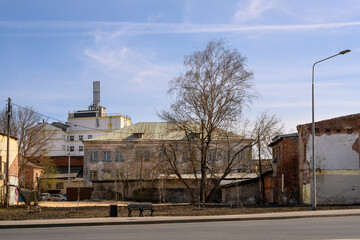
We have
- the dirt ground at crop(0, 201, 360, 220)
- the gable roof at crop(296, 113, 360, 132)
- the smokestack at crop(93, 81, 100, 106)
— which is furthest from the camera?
the smokestack at crop(93, 81, 100, 106)

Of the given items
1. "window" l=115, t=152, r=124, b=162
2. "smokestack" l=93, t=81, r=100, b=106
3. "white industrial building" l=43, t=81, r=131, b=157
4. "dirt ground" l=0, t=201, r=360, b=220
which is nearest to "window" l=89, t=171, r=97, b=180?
"window" l=115, t=152, r=124, b=162

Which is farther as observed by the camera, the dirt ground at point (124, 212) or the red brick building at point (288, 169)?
the red brick building at point (288, 169)

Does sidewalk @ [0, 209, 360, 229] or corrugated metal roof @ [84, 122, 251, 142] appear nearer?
sidewalk @ [0, 209, 360, 229]

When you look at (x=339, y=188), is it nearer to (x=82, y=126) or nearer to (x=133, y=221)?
(x=133, y=221)

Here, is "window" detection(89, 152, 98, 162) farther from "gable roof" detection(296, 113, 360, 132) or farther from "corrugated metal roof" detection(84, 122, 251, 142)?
"gable roof" detection(296, 113, 360, 132)

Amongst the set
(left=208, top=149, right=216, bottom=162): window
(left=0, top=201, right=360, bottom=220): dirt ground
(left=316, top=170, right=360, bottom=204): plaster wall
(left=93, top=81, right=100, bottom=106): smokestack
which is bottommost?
(left=0, top=201, right=360, bottom=220): dirt ground

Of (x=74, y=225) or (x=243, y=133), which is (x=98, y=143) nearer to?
(x=243, y=133)

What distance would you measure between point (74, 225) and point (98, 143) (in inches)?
2107

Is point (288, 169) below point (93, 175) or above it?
above

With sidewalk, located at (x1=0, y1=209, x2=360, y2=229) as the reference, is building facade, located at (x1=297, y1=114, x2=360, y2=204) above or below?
above

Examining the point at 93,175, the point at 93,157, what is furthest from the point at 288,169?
the point at 93,175

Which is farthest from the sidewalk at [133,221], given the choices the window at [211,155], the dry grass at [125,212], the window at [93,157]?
the window at [93,157]

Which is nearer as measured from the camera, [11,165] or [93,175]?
[11,165]

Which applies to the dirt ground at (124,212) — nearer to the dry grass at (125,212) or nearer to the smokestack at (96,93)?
the dry grass at (125,212)
